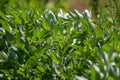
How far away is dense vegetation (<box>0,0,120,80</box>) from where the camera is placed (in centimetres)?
205

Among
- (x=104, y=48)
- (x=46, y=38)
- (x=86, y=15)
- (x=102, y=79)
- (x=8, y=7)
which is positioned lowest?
(x=102, y=79)

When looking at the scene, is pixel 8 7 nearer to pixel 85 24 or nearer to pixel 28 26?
pixel 28 26

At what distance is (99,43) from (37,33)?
34cm

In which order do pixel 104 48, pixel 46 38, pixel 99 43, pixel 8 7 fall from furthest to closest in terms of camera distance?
pixel 8 7
pixel 46 38
pixel 99 43
pixel 104 48

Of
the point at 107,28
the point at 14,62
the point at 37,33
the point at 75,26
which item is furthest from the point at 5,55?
the point at 107,28

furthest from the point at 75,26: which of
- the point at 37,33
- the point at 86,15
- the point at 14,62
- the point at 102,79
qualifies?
the point at 102,79

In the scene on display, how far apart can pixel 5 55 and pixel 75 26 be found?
431 millimetres

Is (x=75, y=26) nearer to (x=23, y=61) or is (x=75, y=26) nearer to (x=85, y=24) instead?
(x=85, y=24)

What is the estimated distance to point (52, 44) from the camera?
7.42 feet

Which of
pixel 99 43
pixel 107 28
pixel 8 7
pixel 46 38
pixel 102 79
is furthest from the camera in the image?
pixel 8 7

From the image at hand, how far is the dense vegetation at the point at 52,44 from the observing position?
2047 millimetres

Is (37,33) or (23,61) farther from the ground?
(37,33)

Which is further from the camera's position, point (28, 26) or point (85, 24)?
point (28, 26)

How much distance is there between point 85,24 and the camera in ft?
7.22
